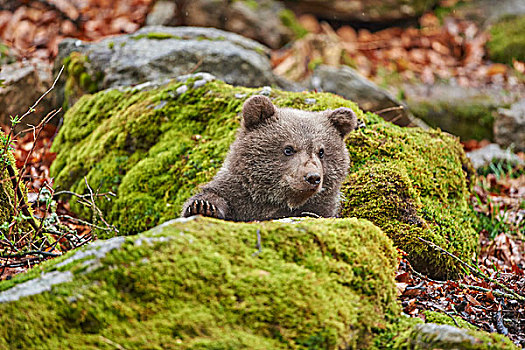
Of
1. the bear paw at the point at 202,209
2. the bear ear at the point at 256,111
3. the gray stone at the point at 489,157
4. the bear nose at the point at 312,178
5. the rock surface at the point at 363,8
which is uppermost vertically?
the rock surface at the point at 363,8

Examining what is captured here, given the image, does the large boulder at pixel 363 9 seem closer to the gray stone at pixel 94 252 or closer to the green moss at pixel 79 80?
the green moss at pixel 79 80

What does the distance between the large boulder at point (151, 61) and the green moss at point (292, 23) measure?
4.82 m

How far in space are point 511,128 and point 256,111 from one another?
841cm

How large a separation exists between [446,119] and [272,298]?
10720 millimetres

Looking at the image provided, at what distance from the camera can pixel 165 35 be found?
31.1 feet

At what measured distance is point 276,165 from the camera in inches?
188

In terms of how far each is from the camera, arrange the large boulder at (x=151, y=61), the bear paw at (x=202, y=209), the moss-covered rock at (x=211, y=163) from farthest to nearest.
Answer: the large boulder at (x=151, y=61) → the moss-covered rock at (x=211, y=163) → the bear paw at (x=202, y=209)

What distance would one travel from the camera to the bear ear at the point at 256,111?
486 cm

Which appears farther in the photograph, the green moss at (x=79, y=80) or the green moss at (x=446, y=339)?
the green moss at (x=79, y=80)

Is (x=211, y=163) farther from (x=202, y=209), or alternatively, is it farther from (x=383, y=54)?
(x=383, y=54)

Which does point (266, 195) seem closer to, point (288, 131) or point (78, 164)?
point (288, 131)

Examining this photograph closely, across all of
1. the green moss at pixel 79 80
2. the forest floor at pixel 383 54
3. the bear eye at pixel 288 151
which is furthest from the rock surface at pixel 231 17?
the bear eye at pixel 288 151

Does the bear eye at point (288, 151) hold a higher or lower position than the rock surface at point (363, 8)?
lower

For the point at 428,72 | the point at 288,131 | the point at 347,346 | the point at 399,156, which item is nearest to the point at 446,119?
the point at 428,72
